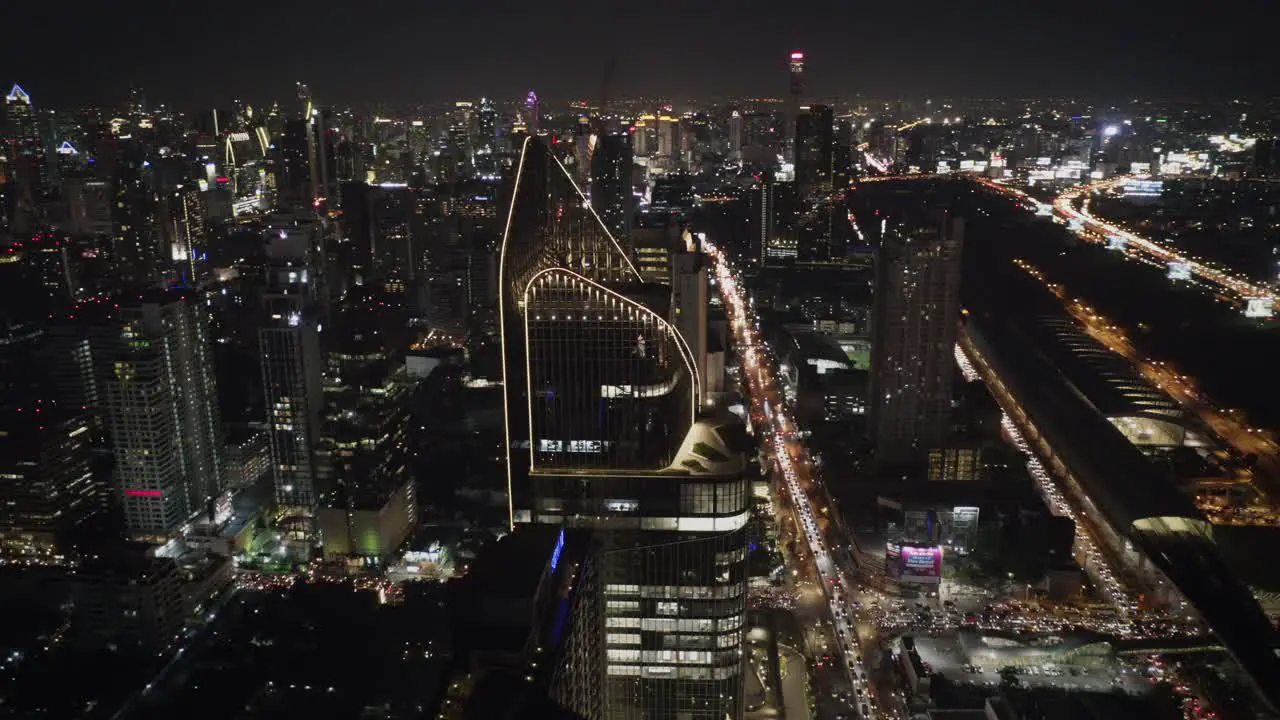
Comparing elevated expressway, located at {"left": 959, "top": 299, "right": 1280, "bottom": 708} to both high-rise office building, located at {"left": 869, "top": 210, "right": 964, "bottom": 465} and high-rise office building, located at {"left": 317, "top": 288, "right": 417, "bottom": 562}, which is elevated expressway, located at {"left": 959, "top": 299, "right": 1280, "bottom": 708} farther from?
high-rise office building, located at {"left": 317, "top": 288, "right": 417, "bottom": 562}

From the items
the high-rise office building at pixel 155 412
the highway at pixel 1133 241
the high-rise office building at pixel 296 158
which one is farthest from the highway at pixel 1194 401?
the high-rise office building at pixel 296 158

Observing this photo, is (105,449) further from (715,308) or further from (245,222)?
(245,222)

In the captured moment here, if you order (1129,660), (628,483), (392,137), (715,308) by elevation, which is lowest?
(1129,660)

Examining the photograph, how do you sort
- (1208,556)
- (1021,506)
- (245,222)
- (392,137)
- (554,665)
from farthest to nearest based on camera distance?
1. (392,137)
2. (245,222)
3. (1021,506)
4. (1208,556)
5. (554,665)

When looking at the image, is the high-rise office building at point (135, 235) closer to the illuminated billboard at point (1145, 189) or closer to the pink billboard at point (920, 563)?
the pink billboard at point (920, 563)

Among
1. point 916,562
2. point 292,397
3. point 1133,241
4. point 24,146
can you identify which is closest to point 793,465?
point 916,562

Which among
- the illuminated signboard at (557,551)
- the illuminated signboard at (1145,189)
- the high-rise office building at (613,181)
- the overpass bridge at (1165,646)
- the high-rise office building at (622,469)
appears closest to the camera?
the illuminated signboard at (557,551)

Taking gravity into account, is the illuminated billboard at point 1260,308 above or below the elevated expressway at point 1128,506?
above

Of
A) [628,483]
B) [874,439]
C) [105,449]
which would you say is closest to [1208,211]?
[874,439]
